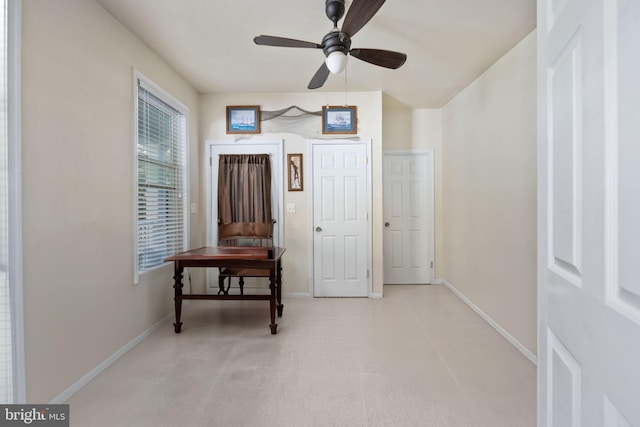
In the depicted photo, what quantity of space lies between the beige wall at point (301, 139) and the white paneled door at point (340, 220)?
116 mm

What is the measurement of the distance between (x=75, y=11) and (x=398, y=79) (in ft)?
9.43

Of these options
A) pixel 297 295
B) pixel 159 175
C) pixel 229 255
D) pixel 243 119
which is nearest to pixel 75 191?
pixel 159 175

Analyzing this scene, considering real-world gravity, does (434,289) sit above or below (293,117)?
below

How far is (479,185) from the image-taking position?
10.6ft

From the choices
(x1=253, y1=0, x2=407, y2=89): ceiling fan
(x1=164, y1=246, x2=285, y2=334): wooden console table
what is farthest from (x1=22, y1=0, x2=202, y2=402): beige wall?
(x1=253, y1=0, x2=407, y2=89): ceiling fan

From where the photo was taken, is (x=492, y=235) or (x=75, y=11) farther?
(x=492, y=235)

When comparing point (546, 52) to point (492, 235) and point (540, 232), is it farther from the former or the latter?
point (492, 235)

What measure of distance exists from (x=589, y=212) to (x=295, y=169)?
3.42m

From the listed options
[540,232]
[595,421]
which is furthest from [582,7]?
[595,421]

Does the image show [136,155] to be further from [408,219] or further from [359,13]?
[408,219]

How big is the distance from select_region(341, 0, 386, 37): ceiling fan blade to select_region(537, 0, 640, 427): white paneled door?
1037 millimetres

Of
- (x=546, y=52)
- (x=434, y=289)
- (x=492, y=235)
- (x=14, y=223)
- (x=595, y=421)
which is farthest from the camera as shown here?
(x=434, y=289)

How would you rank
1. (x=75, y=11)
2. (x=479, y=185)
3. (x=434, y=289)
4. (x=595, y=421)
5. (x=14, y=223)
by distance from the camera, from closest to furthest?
1. (x=595, y=421)
2. (x=14, y=223)
3. (x=75, y=11)
4. (x=479, y=185)
5. (x=434, y=289)

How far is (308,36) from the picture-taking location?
252 centimetres
